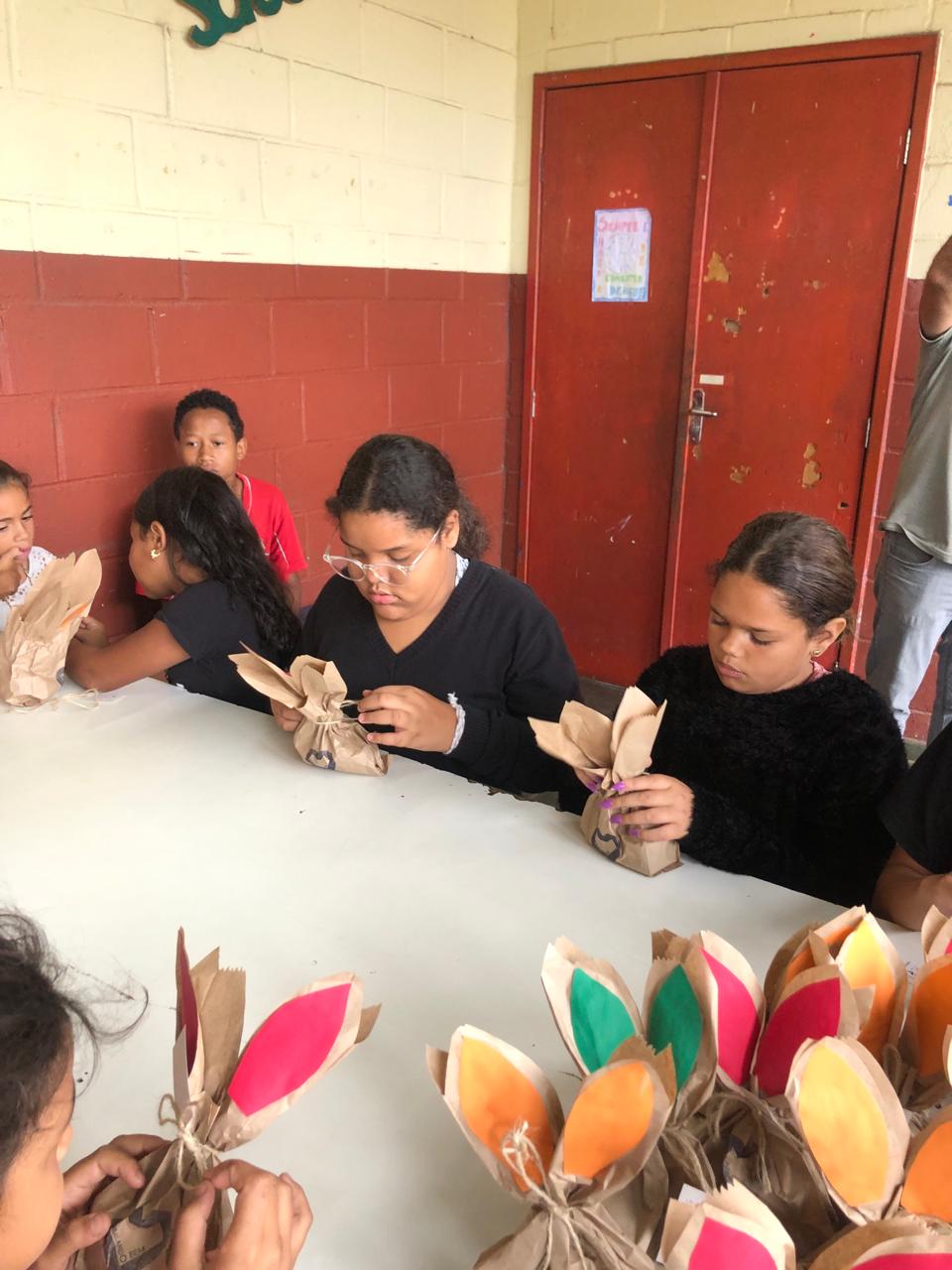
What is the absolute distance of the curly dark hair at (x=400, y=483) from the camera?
5.45ft

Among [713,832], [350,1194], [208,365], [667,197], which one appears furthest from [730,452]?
[350,1194]

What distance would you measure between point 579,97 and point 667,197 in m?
0.51

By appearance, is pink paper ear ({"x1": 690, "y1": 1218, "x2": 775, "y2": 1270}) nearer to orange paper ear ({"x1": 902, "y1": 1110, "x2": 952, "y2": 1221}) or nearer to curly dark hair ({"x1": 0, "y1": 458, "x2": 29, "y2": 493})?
orange paper ear ({"x1": 902, "y1": 1110, "x2": 952, "y2": 1221})

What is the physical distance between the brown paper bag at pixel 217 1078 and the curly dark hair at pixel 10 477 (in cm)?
161

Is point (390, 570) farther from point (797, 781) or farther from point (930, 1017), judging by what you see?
point (930, 1017)

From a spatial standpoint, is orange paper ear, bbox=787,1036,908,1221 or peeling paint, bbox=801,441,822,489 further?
peeling paint, bbox=801,441,822,489

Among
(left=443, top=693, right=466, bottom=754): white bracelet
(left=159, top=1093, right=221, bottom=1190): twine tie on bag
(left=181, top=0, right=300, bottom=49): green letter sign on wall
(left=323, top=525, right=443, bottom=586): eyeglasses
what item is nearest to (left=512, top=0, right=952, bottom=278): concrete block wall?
(left=181, top=0, right=300, bottom=49): green letter sign on wall

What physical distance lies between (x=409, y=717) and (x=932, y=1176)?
99cm

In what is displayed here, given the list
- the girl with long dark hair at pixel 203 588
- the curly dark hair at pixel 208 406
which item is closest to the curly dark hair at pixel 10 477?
the girl with long dark hair at pixel 203 588

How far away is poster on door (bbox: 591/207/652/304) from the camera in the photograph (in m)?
3.51

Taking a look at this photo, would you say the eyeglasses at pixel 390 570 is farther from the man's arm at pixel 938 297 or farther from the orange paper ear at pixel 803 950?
the man's arm at pixel 938 297

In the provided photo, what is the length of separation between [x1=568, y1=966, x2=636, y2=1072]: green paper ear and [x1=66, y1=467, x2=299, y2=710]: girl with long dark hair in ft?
4.31

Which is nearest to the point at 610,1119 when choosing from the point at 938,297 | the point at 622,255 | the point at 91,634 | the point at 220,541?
the point at 220,541

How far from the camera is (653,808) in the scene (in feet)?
4.07
